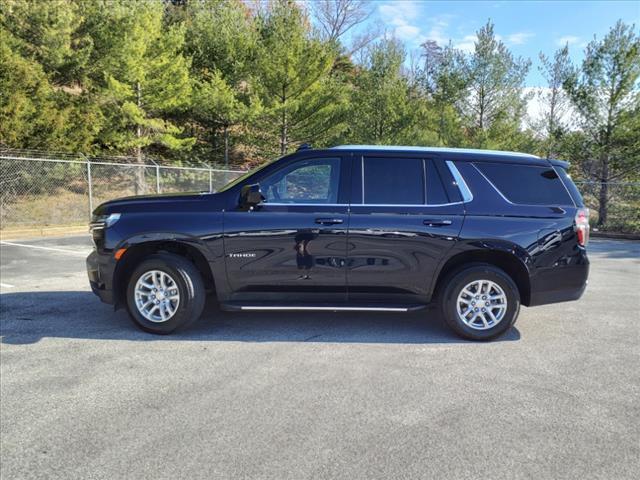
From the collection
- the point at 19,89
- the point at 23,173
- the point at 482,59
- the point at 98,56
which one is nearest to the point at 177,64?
the point at 98,56

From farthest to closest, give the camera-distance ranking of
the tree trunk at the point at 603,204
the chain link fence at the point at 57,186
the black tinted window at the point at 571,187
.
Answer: the tree trunk at the point at 603,204 → the chain link fence at the point at 57,186 → the black tinted window at the point at 571,187

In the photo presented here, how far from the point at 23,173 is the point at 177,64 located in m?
8.38

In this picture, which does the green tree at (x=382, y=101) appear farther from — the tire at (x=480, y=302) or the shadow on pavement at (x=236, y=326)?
the tire at (x=480, y=302)

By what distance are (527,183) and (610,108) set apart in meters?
15.4

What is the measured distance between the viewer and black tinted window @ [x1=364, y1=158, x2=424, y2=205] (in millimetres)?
4688

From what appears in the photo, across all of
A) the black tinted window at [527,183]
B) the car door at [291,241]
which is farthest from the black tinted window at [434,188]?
the car door at [291,241]

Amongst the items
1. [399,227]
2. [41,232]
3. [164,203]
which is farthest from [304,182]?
[41,232]

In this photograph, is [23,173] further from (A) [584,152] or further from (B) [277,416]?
(A) [584,152]

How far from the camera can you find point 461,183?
4.71m

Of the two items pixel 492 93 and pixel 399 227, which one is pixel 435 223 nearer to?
pixel 399 227

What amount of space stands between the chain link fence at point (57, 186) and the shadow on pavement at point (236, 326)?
352 inches

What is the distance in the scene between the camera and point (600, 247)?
1326 cm

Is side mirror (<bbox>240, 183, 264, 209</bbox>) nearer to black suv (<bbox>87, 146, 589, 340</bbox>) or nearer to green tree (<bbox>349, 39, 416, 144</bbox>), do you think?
black suv (<bbox>87, 146, 589, 340</bbox>)

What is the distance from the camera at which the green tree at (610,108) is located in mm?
16312
